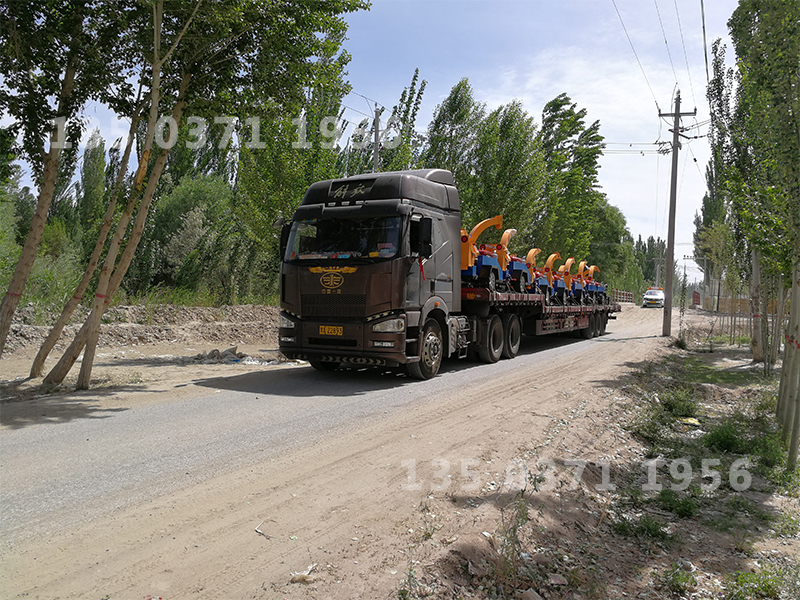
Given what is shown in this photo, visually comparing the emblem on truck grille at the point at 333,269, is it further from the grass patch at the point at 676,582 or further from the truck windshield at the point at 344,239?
the grass patch at the point at 676,582

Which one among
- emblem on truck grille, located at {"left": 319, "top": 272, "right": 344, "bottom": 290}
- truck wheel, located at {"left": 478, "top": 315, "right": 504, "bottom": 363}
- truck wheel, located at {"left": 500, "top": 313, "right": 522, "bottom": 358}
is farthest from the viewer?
truck wheel, located at {"left": 500, "top": 313, "right": 522, "bottom": 358}

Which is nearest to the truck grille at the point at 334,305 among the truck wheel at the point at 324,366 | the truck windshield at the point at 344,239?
the truck windshield at the point at 344,239

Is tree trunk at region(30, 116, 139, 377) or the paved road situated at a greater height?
tree trunk at region(30, 116, 139, 377)

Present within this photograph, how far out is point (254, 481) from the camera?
5.18m

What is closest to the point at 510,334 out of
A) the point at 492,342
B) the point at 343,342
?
the point at 492,342

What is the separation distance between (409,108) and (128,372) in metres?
15.3

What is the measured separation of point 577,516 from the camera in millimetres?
5262

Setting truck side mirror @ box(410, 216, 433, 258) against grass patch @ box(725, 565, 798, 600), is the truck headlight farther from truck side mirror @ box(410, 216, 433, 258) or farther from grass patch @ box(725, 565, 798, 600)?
grass patch @ box(725, 565, 798, 600)

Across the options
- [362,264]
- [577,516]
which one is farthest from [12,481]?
[362,264]

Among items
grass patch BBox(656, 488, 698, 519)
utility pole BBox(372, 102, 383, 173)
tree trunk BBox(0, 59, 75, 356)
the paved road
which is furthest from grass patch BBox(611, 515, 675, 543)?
utility pole BBox(372, 102, 383, 173)

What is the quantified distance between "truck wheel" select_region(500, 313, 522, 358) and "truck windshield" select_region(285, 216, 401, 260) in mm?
5485

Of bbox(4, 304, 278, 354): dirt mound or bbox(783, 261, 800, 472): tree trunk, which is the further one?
bbox(4, 304, 278, 354): dirt mound

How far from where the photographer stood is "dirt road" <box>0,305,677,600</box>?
359cm

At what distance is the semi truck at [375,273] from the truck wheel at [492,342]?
1.27 m
